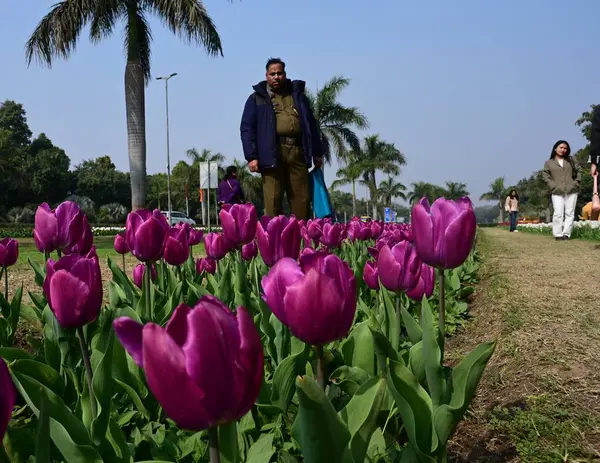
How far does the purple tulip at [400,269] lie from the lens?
1.65 meters

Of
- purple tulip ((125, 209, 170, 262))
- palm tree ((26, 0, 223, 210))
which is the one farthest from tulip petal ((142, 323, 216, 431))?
palm tree ((26, 0, 223, 210))

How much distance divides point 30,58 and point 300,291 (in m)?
18.2

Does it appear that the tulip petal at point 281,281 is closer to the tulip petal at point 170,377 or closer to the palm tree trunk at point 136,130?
the tulip petal at point 170,377

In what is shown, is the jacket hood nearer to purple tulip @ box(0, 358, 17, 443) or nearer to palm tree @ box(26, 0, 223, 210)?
purple tulip @ box(0, 358, 17, 443)

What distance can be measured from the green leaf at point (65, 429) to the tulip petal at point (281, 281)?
0.42 meters

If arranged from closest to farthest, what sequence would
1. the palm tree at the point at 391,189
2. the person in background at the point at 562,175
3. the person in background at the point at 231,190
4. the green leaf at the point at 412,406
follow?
the green leaf at the point at 412,406 < the person in background at the point at 231,190 < the person in background at the point at 562,175 < the palm tree at the point at 391,189

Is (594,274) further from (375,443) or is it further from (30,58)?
(30,58)

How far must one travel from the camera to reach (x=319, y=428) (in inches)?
31.3

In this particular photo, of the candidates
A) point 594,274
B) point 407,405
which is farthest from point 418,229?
point 594,274

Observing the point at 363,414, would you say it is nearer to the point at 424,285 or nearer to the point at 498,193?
the point at 424,285

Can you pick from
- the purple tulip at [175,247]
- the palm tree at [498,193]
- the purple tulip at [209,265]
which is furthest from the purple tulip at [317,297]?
the palm tree at [498,193]

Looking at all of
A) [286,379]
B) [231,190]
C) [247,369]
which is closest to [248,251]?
[286,379]

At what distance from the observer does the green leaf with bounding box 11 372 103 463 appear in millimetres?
991

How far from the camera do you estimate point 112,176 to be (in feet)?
189
